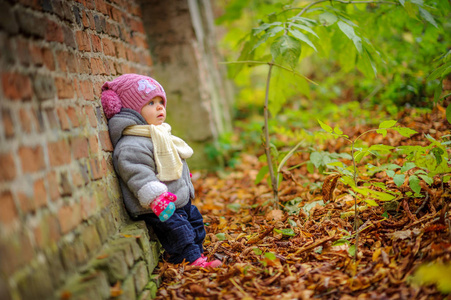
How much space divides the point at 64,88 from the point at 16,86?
0.39 meters

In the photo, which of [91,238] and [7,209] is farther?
[91,238]

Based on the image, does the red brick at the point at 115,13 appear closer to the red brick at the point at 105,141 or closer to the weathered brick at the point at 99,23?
the weathered brick at the point at 99,23

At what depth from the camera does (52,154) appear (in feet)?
4.84

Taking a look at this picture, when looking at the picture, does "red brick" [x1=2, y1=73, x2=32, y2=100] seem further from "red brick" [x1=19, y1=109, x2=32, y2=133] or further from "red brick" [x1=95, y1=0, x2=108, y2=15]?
"red brick" [x1=95, y1=0, x2=108, y2=15]

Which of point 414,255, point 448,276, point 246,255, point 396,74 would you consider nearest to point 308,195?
point 246,255

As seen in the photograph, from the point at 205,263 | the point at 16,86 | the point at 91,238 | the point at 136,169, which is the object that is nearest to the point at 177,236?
the point at 205,263

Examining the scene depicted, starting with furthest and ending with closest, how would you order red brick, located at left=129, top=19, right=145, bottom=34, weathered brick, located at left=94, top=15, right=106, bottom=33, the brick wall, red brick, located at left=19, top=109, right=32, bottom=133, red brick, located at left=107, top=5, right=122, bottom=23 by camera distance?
red brick, located at left=129, top=19, right=145, bottom=34
red brick, located at left=107, top=5, right=122, bottom=23
weathered brick, located at left=94, top=15, right=106, bottom=33
red brick, located at left=19, top=109, right=32, bottom=133
the brick wall

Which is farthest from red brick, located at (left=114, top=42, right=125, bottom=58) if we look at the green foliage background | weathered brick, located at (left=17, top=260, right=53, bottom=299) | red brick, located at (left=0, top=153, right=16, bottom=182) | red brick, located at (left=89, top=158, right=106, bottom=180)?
weathered brick, located at (left=17, top=260, right=53, bottom=299)

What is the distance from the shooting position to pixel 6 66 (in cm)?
129

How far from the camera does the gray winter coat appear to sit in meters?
1.98

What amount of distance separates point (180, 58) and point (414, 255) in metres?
3.08

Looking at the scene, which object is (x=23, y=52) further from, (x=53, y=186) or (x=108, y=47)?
(x=108, y=47)

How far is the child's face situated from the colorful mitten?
21.7 inches

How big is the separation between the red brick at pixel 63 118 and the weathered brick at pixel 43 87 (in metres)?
0.07
